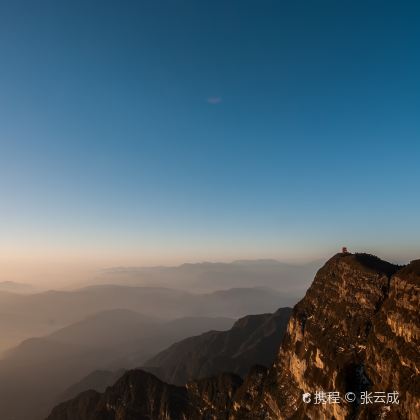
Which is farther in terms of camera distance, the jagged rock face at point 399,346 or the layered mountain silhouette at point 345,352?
the layered mountain silhouette at point 345,352

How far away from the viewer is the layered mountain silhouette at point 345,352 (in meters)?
71.2

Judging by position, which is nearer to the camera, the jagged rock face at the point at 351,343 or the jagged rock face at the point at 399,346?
the jagged rock face at the point at 399,346

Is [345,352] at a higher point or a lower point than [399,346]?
lower

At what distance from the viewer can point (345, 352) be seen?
8625 centimetres

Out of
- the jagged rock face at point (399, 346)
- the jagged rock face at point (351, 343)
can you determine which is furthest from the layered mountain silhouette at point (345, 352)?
the jagged rock face at point (351, 343)

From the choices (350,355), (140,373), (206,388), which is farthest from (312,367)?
(140,373)

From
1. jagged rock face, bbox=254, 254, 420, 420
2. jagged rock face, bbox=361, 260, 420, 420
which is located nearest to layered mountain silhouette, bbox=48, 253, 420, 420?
jagged rock face, bbox=361, 260, 420, 420

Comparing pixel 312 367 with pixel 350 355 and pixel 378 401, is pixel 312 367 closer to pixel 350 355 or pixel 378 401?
pixel 350 355

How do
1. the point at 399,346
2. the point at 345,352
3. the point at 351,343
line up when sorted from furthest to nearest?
the point at 351,343 → the point at 345,352 → the point at 399,346

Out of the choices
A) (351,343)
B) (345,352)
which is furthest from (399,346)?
(345,352)

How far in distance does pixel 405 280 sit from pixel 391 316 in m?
8.06

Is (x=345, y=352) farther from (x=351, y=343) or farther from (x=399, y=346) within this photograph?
(x=399, y=346)

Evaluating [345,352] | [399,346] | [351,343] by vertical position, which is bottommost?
[345,352]

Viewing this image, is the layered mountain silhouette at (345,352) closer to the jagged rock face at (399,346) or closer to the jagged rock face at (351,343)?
the jagged rock face at (399,346)
